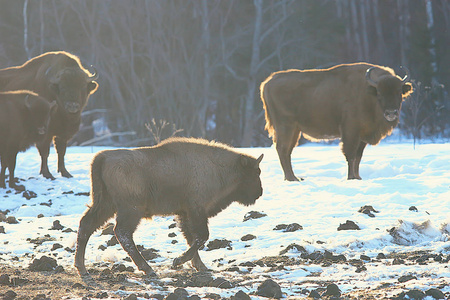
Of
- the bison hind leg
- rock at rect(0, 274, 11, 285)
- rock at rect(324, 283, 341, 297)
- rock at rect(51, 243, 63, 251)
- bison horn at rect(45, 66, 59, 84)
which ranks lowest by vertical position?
rock at rect(51, 243, 63, 251)

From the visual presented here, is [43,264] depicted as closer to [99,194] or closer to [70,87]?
[99,194]

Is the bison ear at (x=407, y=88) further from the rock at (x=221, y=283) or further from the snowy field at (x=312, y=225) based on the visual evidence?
the rock at (x=221, y=283)

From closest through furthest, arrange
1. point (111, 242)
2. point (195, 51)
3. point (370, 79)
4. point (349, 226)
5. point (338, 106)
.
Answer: point (111, 242) → point (349, 226) → point (370, 79) → point (338, 106) → point (195, 51)

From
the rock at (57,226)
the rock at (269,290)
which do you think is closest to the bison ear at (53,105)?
the rock at (57,226)

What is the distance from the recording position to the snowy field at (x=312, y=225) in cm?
574

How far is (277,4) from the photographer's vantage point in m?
26.8

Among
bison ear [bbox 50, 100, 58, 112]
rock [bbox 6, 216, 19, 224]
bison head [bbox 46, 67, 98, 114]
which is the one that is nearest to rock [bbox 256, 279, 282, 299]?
rock [bbox 6, 216, 19, 224]

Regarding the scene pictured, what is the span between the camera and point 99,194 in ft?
20.2

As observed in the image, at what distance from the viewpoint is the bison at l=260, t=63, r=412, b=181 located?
11.1 meters

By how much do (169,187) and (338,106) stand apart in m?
5.79

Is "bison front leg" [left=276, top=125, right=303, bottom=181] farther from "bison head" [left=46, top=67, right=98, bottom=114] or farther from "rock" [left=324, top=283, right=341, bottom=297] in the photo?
"rock" [left=324, top=283, right=341, bottom=297]

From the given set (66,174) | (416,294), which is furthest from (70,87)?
(416,294)

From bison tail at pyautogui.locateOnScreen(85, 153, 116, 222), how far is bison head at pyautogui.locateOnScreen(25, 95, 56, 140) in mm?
6235

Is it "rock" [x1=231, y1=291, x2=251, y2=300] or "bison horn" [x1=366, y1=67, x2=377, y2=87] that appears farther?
"bison horn" [x1=366, y1=67, x2=377, y2=87]
